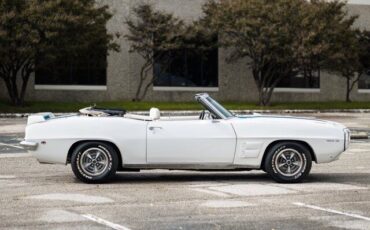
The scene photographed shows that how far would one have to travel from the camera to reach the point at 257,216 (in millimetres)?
7992

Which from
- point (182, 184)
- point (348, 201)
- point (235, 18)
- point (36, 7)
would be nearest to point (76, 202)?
point (182, 184)

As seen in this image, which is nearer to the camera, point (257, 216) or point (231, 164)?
point (257, 216)

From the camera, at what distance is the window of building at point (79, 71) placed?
39.9m

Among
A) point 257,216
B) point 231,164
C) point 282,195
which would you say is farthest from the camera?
point 231,164

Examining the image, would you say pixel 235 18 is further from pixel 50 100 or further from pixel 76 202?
pixel 76 202

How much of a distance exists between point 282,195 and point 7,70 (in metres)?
30.3

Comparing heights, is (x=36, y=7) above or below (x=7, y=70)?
above

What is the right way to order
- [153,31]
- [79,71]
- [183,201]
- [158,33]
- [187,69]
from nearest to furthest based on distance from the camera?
[183,201] < [153,31] < [158,33] < [79,71] < [187,69]

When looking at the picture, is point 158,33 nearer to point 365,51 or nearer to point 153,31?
point 153,31

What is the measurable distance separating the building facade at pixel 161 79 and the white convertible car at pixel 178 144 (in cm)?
3065

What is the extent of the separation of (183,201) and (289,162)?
7.55ft

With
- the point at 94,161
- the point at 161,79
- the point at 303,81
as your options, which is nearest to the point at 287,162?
the point at 94,161

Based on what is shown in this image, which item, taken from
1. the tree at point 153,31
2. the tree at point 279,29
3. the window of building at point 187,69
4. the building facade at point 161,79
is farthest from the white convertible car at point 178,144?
the window of building at point 187,69

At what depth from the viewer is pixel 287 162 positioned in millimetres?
10633
